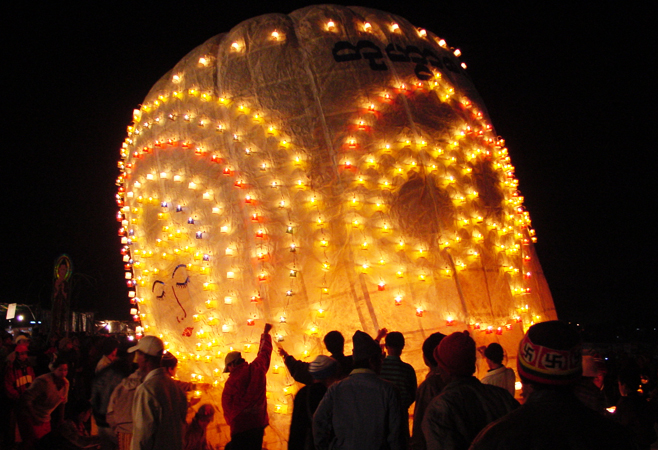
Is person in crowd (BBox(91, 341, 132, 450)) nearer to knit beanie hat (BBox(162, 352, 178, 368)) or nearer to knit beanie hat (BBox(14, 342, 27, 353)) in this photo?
knit beanie hat (BBox(162, 352, 178, 368))

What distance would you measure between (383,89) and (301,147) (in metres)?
1.50

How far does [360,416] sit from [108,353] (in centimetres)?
354

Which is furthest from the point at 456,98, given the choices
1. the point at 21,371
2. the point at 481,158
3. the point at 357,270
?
the point at 21,371

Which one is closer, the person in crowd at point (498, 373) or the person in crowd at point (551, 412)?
the person in crowd at point (551, 412)

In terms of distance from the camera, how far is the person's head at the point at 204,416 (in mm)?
5406

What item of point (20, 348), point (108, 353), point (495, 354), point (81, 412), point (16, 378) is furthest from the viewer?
point (20, 348)

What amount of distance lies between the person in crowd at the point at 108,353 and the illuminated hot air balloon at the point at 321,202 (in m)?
1.47

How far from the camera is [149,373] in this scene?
143 inches

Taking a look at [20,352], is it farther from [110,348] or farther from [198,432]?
[198,432]

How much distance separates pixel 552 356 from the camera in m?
1.83

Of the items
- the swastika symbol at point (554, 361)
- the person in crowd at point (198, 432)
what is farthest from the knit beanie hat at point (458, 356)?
the person in crowd at point (198, 432)

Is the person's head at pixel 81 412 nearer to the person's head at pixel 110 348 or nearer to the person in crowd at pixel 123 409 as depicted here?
the person's head at pixel 110 348

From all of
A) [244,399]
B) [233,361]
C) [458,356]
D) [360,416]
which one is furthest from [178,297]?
[458,356]

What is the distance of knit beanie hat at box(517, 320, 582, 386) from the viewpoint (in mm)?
1796
